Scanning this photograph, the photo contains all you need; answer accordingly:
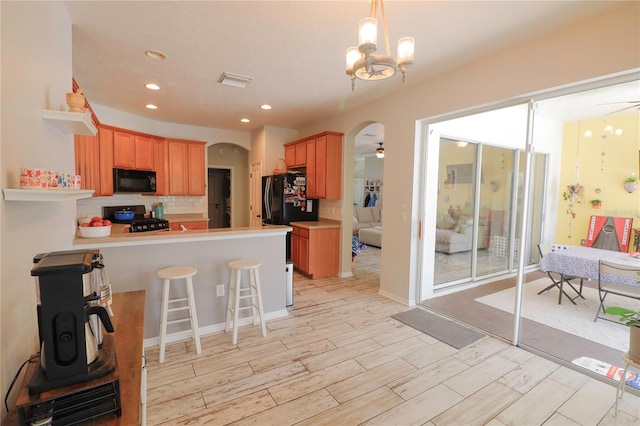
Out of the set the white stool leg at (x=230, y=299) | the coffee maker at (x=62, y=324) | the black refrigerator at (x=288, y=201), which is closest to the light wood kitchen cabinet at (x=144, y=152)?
the black refrigerator at (x=288, y=201)

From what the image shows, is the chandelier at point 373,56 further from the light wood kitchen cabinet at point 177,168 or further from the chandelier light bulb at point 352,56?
the light wood kitchen cabinet at point 177,168

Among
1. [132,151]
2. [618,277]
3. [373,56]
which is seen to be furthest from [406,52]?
[132,151]

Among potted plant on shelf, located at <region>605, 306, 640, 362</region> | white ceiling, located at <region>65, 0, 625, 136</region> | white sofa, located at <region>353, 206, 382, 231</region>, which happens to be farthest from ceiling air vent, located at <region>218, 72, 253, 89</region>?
white sofa, located at <region>353, 206, 382, 231</region>

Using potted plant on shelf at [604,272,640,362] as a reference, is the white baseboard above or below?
below

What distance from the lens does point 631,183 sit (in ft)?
9.14

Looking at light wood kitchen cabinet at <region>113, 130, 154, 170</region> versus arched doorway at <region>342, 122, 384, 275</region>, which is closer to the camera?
light wood kitchen cabinet at <region>113, 130, 154, 170</region>

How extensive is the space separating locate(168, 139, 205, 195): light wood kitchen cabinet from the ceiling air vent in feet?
8.59

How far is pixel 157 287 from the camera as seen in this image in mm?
2762

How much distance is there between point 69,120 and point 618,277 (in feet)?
15.9

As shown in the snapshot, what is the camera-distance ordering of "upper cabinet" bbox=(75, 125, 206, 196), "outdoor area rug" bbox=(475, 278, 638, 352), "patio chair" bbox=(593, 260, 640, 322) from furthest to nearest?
1. "upper cabinet" bbox=(75, 125, 206, 196)
2. "outdoor area rug" bbox=(475, 278, 638, 352)
3. "patio chair" bbox=(593, 260, 640, 322)

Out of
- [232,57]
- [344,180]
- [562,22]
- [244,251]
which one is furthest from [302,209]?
[562,22]

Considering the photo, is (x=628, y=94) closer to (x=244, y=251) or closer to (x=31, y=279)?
(x=244, y=251)

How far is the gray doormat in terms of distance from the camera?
9.61ft

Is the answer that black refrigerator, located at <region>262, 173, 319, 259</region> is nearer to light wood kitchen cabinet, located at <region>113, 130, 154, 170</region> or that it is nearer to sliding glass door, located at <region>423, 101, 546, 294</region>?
light wood kitchen cabinet, located at <region>113, 130, 154, 170</region>
